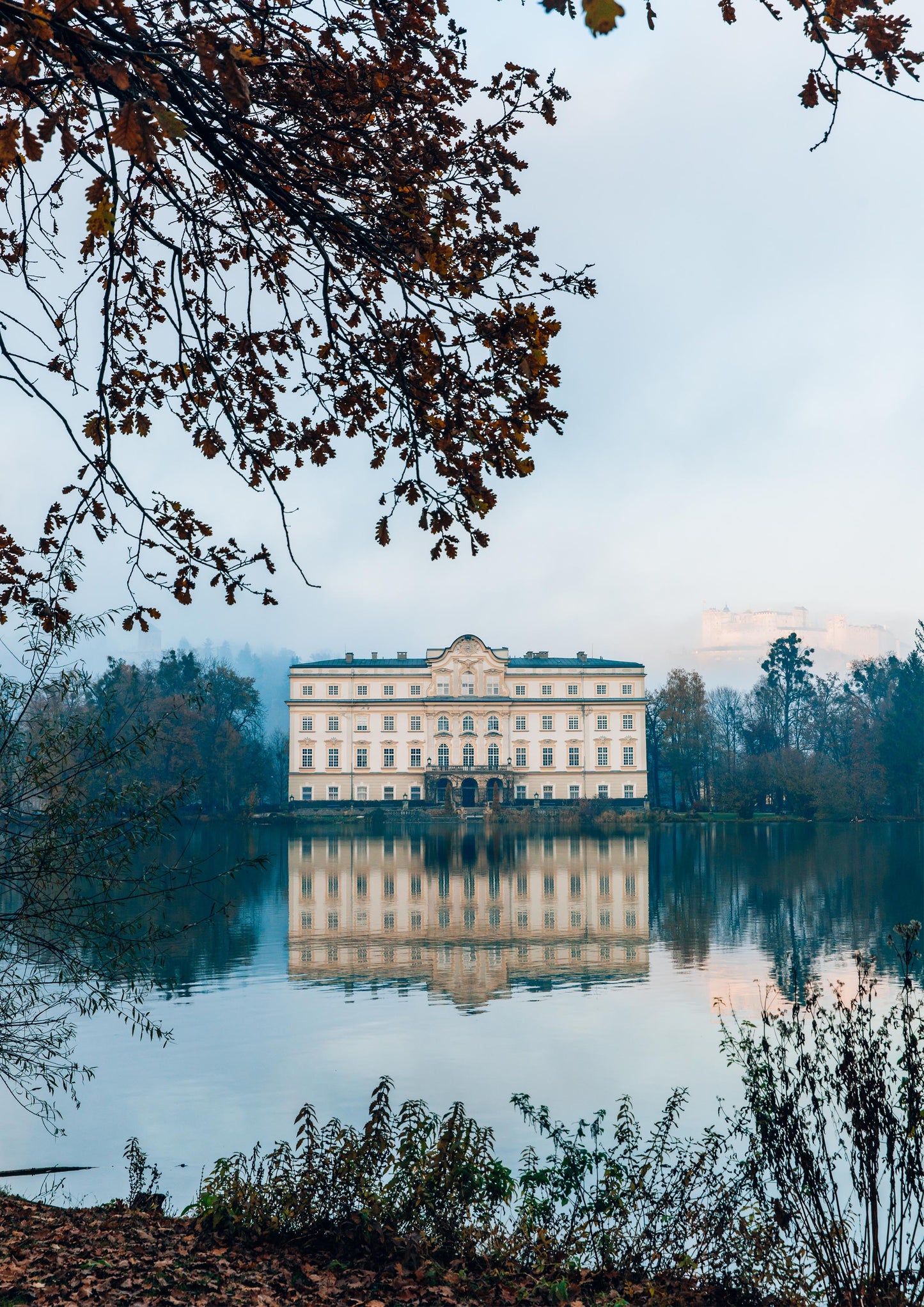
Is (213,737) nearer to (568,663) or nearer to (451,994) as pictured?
(568,663)

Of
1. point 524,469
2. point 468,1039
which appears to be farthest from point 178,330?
point 468,1039

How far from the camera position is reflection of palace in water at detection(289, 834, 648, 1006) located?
15812 millimetres

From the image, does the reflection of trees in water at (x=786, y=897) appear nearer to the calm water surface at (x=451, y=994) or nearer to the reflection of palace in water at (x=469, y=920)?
the calm water surface at (x=451, y=994)

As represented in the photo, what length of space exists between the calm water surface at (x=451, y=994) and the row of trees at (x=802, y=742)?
30594 millimetres

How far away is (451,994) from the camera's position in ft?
46.3

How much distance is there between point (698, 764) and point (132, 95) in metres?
67.9

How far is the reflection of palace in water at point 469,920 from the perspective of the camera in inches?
623

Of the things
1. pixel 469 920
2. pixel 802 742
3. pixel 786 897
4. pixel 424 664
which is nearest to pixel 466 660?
pixel 424 664

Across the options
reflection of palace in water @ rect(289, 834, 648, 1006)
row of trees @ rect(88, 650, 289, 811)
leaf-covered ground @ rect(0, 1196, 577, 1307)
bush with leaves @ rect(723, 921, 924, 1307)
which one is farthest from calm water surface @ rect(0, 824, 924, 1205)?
row of trees @ rect(88, 650, 289, 811)

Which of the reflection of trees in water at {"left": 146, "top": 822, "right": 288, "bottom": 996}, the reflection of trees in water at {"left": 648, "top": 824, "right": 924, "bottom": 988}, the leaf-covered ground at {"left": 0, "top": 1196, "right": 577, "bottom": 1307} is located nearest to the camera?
the leaf-covered ground at {"left": 0, "top": 1196, "right": 577, "bottom": 1307}

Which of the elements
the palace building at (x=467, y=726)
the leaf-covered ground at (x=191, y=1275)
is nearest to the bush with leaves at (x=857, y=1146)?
the leaf-covered ground at (x=191, y=1275)

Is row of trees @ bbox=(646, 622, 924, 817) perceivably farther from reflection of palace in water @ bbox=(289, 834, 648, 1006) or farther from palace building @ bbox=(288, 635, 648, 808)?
reflection of palace in water @ bbox=(289, 834, 648, 1006)

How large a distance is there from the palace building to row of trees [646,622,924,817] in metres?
3.81

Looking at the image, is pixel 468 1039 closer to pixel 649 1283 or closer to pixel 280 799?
pixel 649 1283
